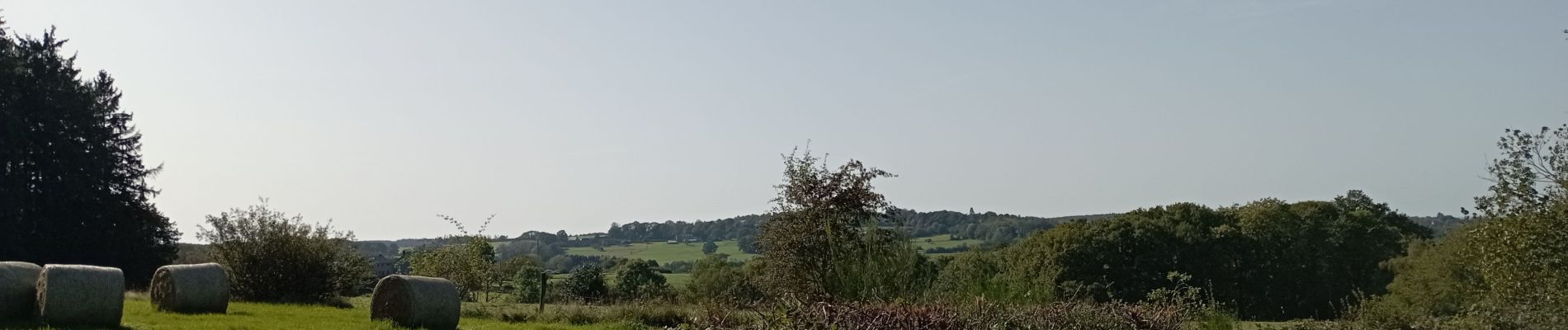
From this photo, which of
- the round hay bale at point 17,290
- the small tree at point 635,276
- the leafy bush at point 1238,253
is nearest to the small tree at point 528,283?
the small tree at point 635,276

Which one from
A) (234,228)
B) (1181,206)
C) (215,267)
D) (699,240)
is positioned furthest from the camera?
(699,240)

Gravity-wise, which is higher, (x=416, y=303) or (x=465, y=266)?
(x=465, y=266)

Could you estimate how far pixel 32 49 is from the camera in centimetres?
A: 4069

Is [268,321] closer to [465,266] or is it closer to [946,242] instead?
[465,266]

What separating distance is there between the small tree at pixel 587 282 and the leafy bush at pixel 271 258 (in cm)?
1275

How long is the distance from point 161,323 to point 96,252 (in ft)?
88.4

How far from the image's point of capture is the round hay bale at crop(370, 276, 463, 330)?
17.8 metres

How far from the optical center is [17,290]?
50.2 feet

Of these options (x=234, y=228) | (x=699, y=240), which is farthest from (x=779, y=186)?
(x=699, y=240)

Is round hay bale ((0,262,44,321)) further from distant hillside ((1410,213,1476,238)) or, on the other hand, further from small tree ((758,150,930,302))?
distant hillside ((1410,213,1476,238))

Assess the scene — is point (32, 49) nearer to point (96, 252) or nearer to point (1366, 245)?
point (96, 252)

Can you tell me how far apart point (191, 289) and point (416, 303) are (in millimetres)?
4310

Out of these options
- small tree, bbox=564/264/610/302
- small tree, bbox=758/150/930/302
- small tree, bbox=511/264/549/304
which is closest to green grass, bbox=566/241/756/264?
small tree, bbox=564/264/610/302

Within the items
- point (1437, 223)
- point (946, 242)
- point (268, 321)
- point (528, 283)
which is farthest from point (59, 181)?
point (1437, 223)
